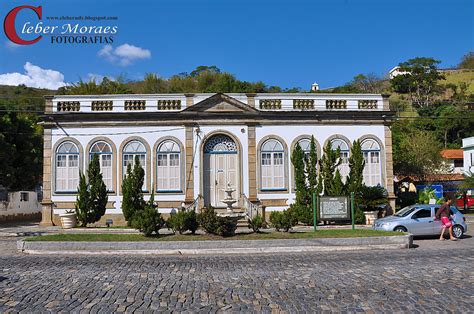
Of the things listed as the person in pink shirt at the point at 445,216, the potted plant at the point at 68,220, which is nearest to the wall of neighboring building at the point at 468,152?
the person in pink shirt at the point at 445,216

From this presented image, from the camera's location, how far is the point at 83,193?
73.2ft

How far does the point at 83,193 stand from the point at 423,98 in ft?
249

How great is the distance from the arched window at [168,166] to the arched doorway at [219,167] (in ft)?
4.81

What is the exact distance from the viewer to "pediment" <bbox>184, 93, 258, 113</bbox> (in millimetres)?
24422

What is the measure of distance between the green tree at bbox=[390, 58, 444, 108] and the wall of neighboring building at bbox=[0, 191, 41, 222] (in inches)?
2719

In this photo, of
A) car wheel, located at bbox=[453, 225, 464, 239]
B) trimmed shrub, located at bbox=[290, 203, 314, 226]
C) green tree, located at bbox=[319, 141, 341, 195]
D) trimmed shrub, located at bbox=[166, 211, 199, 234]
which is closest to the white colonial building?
green tree, located at bbox=[319, 141, 341, 195]

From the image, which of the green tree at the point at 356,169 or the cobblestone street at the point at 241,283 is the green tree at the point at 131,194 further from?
the green tree at the point at 356,169

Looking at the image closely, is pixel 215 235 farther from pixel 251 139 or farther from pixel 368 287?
pixel 251 139

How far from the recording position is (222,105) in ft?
80.6

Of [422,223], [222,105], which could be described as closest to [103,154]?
[222,105]

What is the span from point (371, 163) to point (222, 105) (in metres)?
8.58

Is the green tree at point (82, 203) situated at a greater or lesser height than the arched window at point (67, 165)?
lesser

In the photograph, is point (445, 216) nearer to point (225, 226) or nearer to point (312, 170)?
point (312, 170)

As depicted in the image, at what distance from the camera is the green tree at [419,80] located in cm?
8469
